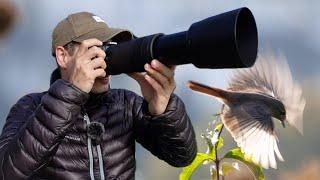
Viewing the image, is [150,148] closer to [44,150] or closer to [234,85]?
[44,150]

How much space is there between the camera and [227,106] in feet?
Answer: 5.85

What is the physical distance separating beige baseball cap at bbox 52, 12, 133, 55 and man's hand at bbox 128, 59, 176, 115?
96 mm

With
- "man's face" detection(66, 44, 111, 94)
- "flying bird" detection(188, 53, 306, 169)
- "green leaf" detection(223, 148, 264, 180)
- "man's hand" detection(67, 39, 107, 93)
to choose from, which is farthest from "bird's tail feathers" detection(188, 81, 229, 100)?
"man's hand" detection(67, 39, 107, 93)

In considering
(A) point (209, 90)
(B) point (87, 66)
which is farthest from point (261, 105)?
(B) point (87, 66)

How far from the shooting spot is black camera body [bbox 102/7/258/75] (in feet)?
2.48

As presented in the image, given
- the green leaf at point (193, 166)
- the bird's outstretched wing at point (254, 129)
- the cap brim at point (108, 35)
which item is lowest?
the green leaf at point (193, 166)

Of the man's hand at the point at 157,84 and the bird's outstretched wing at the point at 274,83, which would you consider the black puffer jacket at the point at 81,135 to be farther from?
the bird's outstretched wing at the point at 274,83

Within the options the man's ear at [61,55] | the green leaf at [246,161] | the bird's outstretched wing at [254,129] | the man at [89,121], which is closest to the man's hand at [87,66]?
the man at [89,121]

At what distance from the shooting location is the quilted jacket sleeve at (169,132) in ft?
→ 3.20

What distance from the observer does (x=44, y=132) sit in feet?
2.84

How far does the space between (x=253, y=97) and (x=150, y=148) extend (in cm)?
77

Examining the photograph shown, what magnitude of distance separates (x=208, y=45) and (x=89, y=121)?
0.33 metres

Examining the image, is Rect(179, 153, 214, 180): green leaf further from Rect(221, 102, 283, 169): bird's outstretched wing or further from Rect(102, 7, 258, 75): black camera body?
Rect(102, 7, 258, 75): black camera body

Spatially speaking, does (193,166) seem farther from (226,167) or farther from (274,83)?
(274,83)
